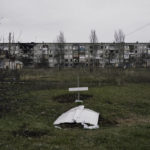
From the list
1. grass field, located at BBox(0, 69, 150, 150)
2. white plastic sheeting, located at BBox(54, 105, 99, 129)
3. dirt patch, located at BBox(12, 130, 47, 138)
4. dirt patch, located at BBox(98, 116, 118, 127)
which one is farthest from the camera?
dirt patch, located at BBox(98, 116, 118, 127)

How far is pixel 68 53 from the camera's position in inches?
2601

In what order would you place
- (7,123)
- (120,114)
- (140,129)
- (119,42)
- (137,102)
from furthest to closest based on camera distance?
1. (119,42)
2. (137,102)
3. (120,114)
4. (7,123)
5. (140,129)

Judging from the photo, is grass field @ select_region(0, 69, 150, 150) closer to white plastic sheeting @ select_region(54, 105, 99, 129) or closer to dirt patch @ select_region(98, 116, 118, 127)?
dirt patch @ select_region(98, 116, 118, 127)

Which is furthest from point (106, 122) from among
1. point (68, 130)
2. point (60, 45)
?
point (60, 45)

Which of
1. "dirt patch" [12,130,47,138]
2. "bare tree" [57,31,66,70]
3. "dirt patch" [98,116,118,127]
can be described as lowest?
"dirt patch" [98,116,118,127]

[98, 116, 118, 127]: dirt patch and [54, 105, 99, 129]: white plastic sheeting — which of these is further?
[98, 116, 118, 127]: dirt patch

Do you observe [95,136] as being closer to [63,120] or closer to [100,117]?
[63,120]

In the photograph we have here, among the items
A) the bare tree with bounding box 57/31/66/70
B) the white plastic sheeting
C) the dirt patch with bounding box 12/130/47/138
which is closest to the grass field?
the dirt patch with bounding box 12/130/47/138

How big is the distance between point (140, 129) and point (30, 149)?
270 cm

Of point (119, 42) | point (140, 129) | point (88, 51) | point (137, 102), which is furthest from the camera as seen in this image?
point (88, 51)

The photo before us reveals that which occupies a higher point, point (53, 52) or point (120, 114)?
point (53, 52)

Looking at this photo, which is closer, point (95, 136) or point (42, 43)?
point (95, 136)

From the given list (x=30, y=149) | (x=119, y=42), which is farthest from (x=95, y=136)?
(x=119, y=42)

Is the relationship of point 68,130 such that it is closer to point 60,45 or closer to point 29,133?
point 29,133
